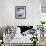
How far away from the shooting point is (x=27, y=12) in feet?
21.5

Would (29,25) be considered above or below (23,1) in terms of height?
below

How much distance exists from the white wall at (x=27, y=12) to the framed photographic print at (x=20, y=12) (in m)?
0.16

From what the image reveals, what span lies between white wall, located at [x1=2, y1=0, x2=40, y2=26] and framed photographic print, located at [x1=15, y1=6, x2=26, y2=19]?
0.16 metres

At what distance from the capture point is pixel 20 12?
21.7ft

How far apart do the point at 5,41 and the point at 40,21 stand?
2029 millimetres

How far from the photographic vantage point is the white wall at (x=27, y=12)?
21.3 ft

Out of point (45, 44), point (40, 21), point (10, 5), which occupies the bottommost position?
point (45, 44)

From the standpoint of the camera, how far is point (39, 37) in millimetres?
6180

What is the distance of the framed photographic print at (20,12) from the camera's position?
21.5 ft

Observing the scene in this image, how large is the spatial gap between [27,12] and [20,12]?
14.7 inches

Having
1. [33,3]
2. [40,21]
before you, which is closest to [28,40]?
[40,21]

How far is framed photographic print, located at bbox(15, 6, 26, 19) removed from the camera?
6562mm

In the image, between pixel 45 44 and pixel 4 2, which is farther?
pixel 4 2

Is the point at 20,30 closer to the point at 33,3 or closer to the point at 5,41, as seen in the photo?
the point at 5,41
